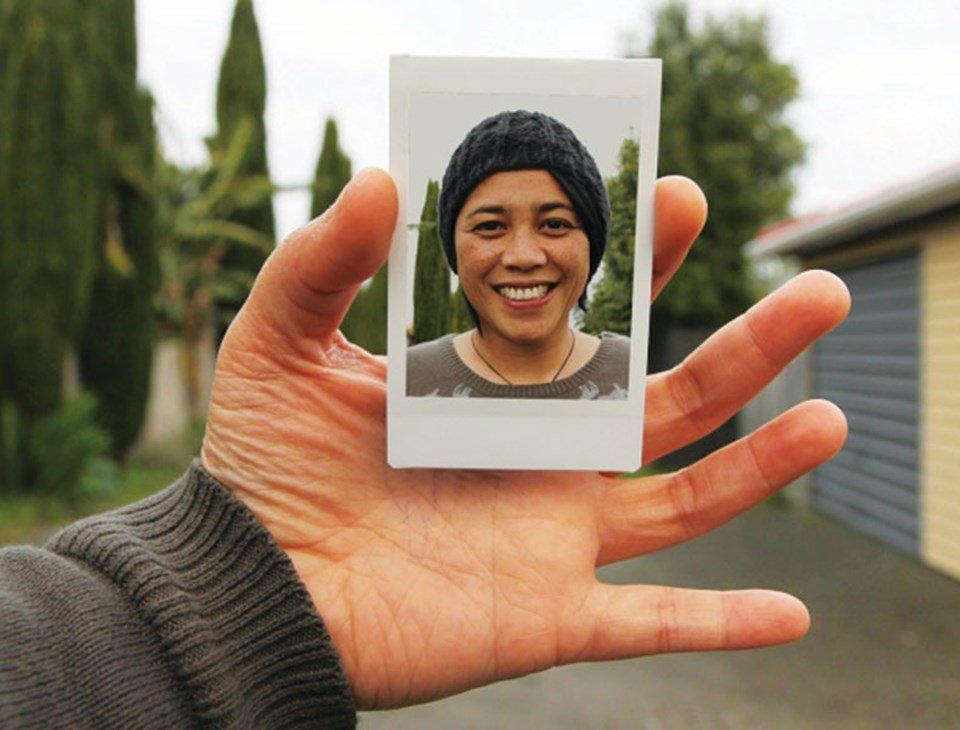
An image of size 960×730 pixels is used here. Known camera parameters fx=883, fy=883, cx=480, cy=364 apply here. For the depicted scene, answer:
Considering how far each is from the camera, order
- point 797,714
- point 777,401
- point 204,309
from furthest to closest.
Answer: point 204,309
point 777,401
point 797,714

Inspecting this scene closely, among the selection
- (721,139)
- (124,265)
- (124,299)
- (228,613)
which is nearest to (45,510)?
(124,299)

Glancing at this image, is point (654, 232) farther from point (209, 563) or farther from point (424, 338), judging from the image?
point (209, 563)

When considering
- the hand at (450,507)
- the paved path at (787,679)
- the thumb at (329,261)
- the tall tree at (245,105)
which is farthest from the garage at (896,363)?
the tall tree at (245,105)

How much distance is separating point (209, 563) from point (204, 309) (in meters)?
9.86

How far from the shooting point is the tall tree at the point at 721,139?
1380 cm

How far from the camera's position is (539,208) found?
1413mm

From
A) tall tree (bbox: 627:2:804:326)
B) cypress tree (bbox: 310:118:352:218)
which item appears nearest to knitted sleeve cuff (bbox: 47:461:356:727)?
cypress tree (bbox: 310:118:352:218)

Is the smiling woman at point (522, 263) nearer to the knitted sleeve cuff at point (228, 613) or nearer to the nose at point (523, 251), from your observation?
the nose at point (523, 251)

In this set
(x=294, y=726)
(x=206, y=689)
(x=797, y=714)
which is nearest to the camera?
(x=206, y=689)

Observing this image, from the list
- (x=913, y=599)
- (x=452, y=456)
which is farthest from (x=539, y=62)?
(x=913, y=599)

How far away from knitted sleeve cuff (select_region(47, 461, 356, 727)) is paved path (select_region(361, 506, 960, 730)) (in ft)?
6.26

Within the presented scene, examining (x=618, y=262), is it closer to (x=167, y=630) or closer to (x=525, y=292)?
(x=525, y=292)

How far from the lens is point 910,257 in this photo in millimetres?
7020

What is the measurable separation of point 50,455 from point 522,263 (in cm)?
689
